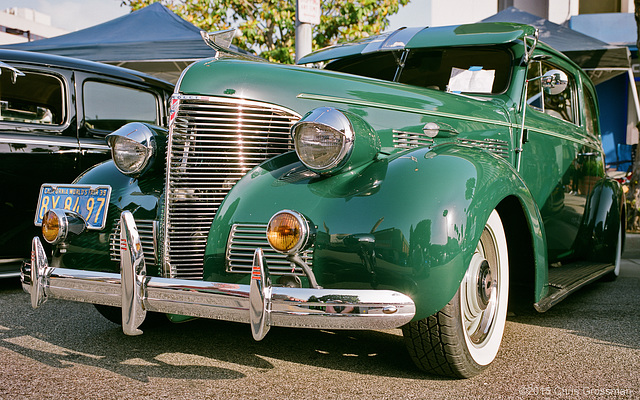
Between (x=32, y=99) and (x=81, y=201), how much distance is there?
2018 millimetres

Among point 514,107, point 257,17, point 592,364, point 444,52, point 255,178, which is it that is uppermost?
point 257,17

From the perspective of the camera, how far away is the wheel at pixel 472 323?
233 centimetres

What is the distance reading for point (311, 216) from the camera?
91.3 inches

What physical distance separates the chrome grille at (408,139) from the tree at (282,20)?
8764 mm

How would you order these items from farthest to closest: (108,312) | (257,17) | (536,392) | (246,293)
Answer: (257,17), (108,312), (536,392), (246,293)

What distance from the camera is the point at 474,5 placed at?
15.5 m

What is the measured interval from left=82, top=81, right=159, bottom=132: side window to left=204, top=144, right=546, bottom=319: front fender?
270 centimetres

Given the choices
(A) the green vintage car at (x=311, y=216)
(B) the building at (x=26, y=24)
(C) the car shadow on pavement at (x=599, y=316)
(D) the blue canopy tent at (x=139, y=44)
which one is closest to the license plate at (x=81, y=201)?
(A) the green vintage car at (x=311, y=216)

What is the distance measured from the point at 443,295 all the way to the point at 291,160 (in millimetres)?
886

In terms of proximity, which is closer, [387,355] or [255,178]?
[255,178]

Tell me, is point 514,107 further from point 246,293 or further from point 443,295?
point 246,293

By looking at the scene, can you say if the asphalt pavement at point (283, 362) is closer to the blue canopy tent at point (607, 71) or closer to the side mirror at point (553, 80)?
the side mirror at point (553, 80)

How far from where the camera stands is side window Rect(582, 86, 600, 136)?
4.91 m

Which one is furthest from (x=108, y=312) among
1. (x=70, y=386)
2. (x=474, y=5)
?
(x=474, y=5)
